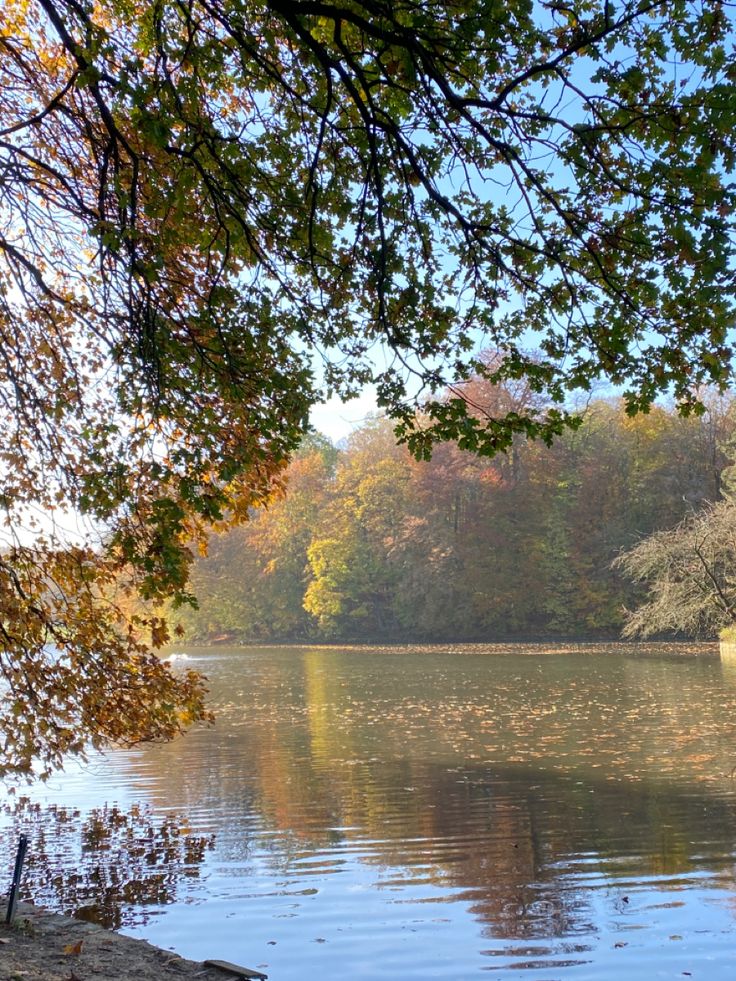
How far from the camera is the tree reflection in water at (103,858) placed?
8016 millimetres

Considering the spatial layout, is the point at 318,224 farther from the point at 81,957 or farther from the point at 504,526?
the point at 504,526

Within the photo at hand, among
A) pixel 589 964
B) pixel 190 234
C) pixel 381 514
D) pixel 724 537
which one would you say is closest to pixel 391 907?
pixel 589 964

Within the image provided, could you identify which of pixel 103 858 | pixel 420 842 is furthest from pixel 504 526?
pixel 103 858

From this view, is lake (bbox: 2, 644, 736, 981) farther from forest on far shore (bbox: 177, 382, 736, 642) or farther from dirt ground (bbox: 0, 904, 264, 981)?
forest on far shore (bbox: 177, 382, 736, 642)

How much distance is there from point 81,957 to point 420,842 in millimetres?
4705

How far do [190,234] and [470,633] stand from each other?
4805 centimetres

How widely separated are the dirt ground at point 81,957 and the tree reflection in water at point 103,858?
2.76ft

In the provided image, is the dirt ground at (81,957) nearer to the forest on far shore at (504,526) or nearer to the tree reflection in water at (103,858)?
the tree reflection in water at (103,858)

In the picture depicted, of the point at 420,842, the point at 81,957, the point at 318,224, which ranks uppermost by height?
the point at 318,224

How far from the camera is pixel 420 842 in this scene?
32.7 ft

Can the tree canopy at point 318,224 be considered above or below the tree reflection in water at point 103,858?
above

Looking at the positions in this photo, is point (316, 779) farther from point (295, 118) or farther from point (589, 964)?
point (295, 118)

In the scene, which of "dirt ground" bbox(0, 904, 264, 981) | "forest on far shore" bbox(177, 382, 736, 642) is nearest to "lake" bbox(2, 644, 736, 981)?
"dirt ground" bbox(0, 904, 264, 981)

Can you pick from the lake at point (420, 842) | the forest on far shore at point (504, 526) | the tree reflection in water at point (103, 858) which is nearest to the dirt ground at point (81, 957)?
the lake at point (420, 842)
